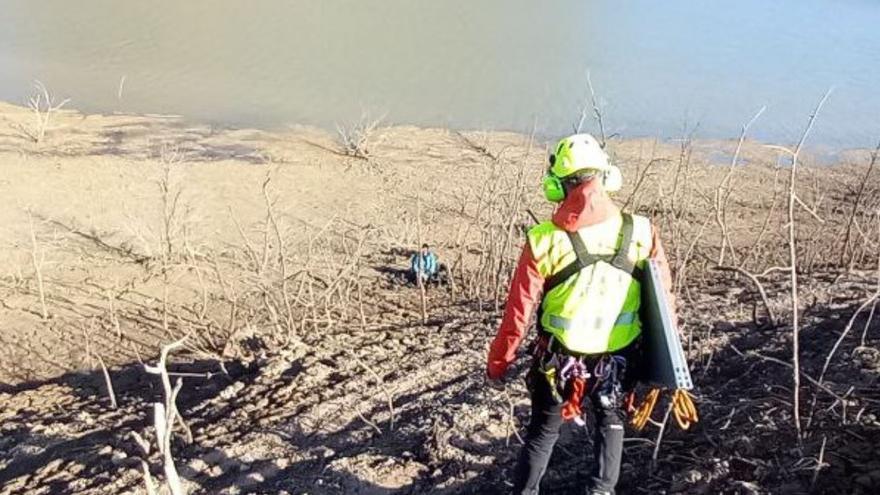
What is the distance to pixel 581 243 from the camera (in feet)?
10.7

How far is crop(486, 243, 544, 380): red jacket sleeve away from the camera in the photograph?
329cm

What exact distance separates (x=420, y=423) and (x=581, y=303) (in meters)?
1.87

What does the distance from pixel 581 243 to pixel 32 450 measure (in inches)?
147

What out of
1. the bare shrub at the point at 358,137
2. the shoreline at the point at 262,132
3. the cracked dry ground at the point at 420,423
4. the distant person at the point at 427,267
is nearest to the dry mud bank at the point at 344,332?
the cracked dry ground at the point at 420,423

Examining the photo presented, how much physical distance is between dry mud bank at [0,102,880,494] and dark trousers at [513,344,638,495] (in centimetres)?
44

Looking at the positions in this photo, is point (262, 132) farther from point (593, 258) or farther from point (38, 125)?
point (593, 258)

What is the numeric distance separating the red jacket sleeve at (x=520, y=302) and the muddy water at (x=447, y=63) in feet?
43.2

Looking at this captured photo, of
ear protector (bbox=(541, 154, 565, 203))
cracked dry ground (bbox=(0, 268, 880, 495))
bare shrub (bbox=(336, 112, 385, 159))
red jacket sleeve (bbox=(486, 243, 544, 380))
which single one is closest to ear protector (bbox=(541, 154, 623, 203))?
ear protector (bbox=(541, 154, 565, 203))

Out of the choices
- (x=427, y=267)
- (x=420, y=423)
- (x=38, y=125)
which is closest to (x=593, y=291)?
(x=420, y=423)

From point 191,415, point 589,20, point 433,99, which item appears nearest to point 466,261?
point 191,415

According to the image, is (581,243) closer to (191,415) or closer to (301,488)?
(301,488)

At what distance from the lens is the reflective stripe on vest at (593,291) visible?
3.28 metres

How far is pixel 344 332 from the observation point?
6.99m

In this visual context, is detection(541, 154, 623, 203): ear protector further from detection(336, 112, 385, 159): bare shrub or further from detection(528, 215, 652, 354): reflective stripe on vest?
detection(336, 112, 385, 159): bare shrub
